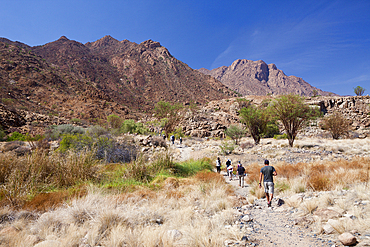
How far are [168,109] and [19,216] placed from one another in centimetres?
3207

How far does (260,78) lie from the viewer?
173250mm

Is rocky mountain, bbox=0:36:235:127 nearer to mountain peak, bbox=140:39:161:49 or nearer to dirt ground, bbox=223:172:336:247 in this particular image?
mountain peak, bbox=140:39:161:49

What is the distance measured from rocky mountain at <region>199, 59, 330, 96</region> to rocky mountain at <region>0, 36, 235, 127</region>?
276ft

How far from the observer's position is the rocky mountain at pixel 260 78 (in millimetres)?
158250

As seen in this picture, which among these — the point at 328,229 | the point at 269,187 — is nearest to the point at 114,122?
the point at 269,187

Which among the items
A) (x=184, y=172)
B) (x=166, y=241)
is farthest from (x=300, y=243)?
(x=184, y=172)

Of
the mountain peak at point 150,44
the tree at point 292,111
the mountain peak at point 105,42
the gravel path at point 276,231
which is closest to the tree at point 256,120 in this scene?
the tree at point 292,111

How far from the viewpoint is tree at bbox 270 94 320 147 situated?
17859 mm

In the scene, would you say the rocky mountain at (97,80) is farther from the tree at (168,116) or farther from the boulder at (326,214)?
the boulder at (326,214)

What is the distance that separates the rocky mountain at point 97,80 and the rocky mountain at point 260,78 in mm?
84274

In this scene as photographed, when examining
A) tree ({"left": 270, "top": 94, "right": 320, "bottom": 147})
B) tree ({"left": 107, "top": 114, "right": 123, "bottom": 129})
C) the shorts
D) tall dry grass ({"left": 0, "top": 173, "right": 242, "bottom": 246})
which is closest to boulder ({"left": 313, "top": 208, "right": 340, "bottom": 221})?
the shorts

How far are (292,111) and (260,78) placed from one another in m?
175

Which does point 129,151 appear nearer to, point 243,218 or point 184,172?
point 184,172

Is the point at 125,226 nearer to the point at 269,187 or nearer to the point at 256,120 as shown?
the point at 269,187
